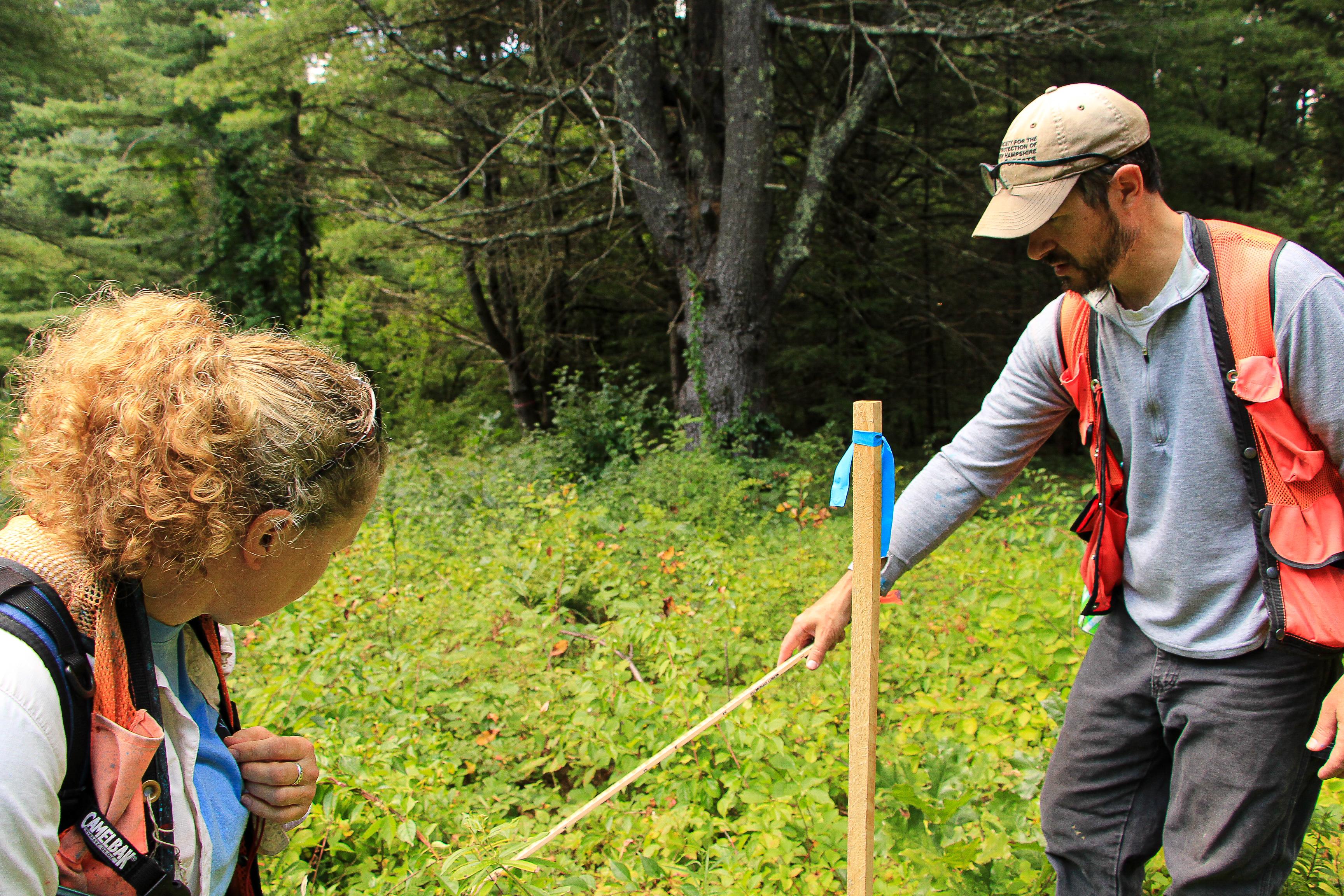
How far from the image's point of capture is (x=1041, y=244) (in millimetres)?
1616

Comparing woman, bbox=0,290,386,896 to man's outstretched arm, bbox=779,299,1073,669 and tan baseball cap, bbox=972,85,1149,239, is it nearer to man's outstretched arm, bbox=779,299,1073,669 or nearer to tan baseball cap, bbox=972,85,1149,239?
man's outstretched arm, bbox=779,299,1073,669

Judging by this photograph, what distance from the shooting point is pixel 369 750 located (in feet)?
7.73

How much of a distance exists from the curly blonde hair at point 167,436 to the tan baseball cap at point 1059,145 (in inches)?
47.9

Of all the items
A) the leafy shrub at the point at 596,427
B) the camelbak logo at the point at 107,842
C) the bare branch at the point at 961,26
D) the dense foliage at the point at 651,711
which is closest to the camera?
the camelbak logo at the point at 107,842

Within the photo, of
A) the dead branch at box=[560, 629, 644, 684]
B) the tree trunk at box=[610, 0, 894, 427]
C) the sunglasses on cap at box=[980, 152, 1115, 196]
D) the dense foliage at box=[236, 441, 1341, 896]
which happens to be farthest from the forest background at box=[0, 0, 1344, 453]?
the sunglasses on cap at box=[980, 152, 1115, 196]

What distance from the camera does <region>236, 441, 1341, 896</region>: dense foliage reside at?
6.42 feet

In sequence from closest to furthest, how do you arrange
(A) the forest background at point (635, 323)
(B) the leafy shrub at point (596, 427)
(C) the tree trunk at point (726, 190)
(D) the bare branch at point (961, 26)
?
(A) the forest background at point (635, 323) → (D) the bare branch at point (961, 26) → (C) the tree trunk at point (726, 190) → (B) the leafy shrub at point (596, 427)

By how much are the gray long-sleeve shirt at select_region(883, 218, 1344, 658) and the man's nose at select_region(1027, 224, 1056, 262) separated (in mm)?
131

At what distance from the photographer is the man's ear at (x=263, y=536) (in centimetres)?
100

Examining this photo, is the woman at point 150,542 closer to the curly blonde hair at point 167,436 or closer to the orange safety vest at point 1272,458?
the curly blonde hair at point 167,436

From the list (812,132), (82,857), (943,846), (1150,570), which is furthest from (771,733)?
(812,132)

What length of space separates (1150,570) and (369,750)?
83.6 inches

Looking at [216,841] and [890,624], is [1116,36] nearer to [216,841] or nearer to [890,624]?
[890,624]

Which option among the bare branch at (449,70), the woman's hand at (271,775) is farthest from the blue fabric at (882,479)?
the bare branch at (449,70)
